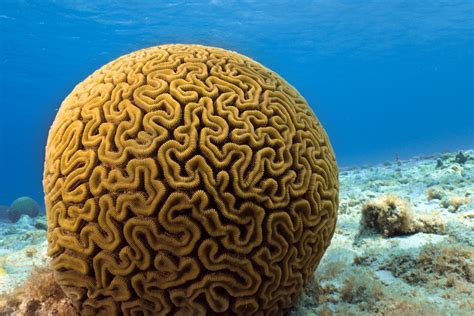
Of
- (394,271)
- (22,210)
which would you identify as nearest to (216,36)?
(22,210)

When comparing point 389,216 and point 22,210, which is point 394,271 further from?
point 22,210

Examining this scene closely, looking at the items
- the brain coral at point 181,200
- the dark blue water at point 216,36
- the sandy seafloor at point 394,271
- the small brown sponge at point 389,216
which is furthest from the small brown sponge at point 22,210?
the small brown sponge at point 389,216

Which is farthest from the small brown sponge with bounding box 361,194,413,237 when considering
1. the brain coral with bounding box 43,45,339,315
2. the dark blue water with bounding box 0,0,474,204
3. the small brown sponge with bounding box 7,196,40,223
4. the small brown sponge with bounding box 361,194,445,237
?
the small brown sponge with bounding box 7,196,40,223

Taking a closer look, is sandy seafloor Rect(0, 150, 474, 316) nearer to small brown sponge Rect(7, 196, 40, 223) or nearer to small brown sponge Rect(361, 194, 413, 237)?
small brown sponge Rect(361, 194, 413, 237)

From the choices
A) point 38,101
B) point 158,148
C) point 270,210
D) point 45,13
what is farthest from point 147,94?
point 38,101

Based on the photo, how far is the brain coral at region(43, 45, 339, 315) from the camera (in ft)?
11.3

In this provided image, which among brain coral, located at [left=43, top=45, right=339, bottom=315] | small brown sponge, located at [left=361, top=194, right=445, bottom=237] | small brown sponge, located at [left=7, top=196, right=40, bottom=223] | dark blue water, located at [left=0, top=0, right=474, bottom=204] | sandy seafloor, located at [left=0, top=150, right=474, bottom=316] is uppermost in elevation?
dark blue water, located at [left=0, top=0, right=474, bottom=204]

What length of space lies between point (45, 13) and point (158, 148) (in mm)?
35401

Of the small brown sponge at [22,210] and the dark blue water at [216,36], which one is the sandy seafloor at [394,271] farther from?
the small brown sponge at [22,210]

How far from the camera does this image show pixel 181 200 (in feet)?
11.2

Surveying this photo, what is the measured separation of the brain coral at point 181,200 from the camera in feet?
11.3

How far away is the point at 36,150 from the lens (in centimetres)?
9912

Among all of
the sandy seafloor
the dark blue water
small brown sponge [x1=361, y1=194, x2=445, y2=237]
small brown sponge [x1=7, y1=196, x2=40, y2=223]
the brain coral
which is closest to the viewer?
the brain coral

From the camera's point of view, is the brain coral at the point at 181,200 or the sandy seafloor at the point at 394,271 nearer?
the brain coral at the point at 181,200
